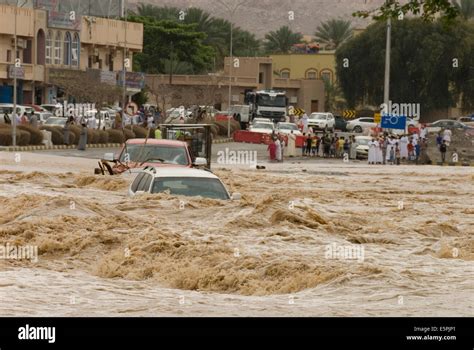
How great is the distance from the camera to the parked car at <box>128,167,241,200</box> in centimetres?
2505

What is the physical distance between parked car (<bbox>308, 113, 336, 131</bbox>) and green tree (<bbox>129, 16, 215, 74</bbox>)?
35683 mm

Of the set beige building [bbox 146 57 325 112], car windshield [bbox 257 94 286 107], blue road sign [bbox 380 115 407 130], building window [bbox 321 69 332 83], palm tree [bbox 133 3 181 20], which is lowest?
blue road sign [bbox 380 115 407 130]

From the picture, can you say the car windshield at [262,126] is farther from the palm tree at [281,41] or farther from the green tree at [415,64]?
the palm tree at [281,41]

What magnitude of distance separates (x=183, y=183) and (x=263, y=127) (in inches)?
2019

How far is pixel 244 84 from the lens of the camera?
117062 mm

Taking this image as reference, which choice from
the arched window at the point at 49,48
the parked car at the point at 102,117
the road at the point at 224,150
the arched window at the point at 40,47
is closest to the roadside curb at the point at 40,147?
the road at the point at 224,150

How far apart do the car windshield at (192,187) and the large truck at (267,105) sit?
67213mm

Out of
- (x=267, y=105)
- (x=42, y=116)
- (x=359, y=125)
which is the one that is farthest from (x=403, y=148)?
(x=267, y=105)

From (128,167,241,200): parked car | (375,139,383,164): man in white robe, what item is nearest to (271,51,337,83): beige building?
(375,139,383,164): man in white robe

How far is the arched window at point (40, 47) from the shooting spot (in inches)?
3558

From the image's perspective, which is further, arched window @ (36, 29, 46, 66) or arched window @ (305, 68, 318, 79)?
arched window @ (305, 68, 318, 79)

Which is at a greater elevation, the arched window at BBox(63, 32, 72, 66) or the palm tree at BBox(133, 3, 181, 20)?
the palm tree at BBox(133, 3, 181, 20)

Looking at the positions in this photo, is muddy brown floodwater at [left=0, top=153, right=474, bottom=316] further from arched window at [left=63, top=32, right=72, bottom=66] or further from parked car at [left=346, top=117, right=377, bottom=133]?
arched window at [left=63, top=32, right=72, bottom=66]

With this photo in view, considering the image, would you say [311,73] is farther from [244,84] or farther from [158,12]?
[244,84]
